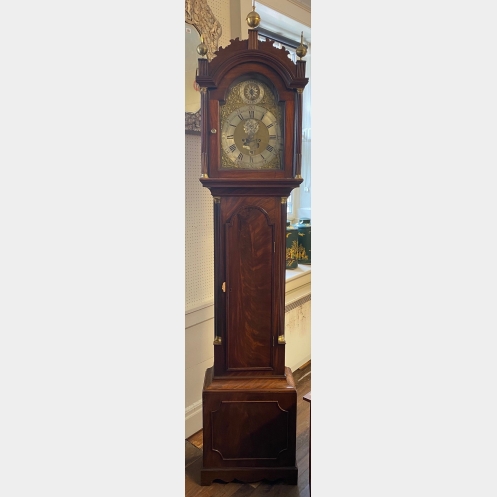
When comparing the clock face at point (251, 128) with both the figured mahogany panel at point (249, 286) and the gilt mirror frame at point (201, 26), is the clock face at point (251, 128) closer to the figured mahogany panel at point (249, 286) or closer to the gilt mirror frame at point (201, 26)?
the figured mahogany panel at point (249, 286)

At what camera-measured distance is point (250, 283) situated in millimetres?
1484

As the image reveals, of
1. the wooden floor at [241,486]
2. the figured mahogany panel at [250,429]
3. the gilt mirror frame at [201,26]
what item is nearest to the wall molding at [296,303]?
the wooden floor at [241,486]

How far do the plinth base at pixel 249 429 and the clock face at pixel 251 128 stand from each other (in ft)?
2.43

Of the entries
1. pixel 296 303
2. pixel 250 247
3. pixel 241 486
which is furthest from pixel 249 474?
pixel 296 303

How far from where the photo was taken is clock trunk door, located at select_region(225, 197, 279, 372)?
1.46 m

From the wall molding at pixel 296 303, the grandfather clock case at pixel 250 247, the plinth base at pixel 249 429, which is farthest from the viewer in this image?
the wall molding at pixel 296 303

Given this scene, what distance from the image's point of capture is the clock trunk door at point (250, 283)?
1.46 meters

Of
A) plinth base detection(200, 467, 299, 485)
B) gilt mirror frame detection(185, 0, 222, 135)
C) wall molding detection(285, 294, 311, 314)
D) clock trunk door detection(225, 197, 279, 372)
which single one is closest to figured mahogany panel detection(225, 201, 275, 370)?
clock trunk door detection(225, 197, 279, 372)

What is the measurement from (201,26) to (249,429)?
150 centimetres

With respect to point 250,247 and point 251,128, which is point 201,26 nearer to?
point 251,128

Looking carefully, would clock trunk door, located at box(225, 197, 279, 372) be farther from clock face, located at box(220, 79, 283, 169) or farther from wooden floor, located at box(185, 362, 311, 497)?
wooden floor, located at box(185, 362, 311, 497)

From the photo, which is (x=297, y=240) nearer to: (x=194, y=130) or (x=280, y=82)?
(x=194, y=130)

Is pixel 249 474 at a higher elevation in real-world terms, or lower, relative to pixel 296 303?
lower

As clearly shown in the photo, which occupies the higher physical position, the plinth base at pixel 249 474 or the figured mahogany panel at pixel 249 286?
the figured mahogany panel at pixel 249 286
